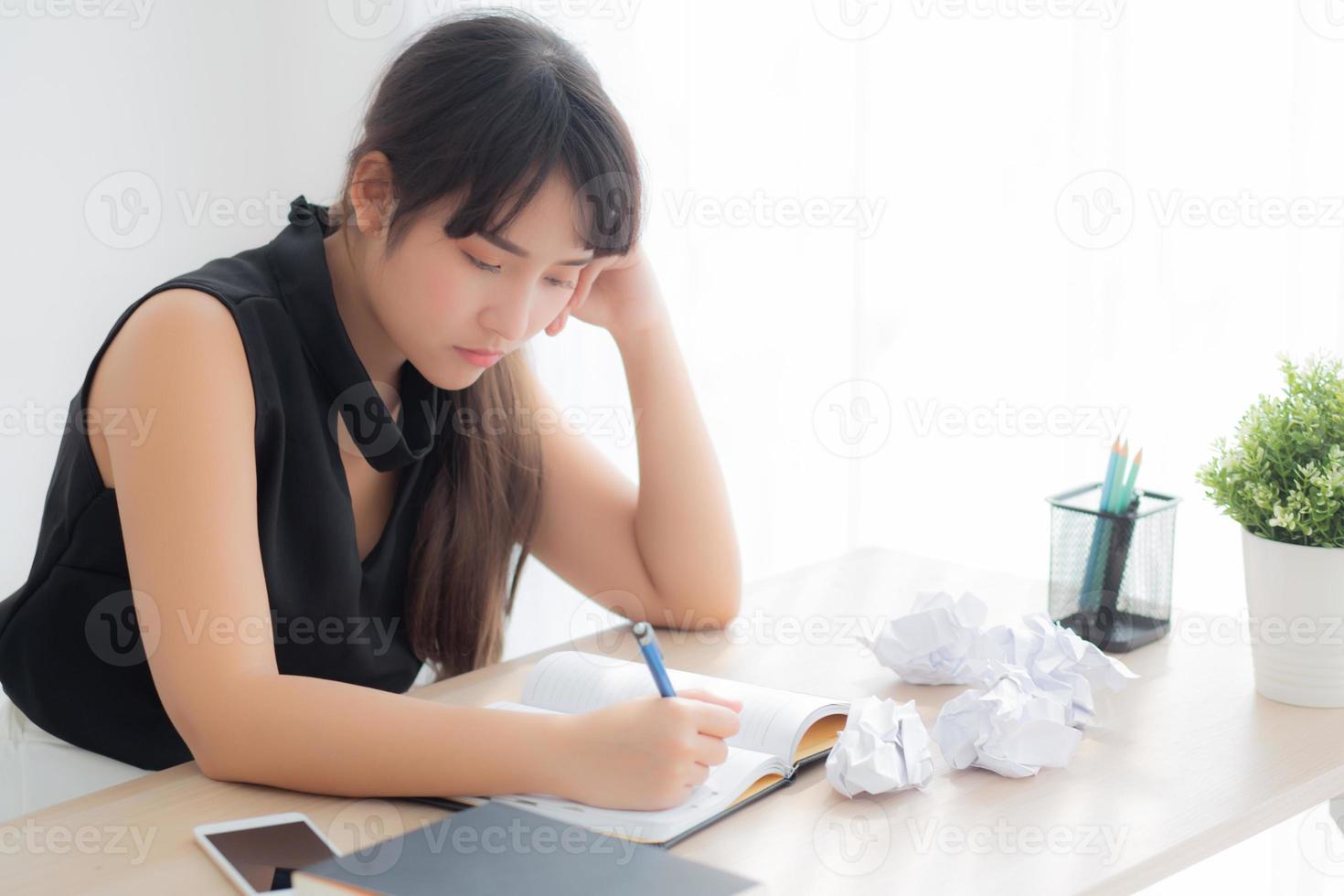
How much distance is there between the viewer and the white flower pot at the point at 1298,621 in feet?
3.22

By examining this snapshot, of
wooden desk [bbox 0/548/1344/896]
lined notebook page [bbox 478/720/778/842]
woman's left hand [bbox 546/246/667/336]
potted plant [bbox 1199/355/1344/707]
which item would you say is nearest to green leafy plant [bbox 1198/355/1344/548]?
potted plant [bbox 1199/355/1344/707]

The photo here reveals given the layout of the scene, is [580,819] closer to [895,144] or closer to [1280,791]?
[1280,791]

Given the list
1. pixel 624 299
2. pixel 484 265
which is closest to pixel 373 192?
pixel 484 265

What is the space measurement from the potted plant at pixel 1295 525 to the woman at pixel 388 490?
18.4 inches

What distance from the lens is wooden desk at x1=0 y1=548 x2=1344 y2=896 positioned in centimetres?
75

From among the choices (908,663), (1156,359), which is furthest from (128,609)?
(1156,359)

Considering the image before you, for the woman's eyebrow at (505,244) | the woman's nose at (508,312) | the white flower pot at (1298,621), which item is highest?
the woman's eyebrow at (505,244)

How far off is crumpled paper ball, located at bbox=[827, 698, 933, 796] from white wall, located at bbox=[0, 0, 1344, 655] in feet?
3.23

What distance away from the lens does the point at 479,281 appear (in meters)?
1.02

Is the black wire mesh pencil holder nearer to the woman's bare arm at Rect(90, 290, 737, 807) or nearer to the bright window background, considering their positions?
the woman's bare arm at Rect(90, 290, 737, 807)

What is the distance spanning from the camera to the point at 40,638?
3.71 ft

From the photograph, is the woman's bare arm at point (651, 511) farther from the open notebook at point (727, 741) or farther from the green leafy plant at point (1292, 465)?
the green leafy plant at point (1292, 465)

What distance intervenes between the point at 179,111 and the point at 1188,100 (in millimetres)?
1508

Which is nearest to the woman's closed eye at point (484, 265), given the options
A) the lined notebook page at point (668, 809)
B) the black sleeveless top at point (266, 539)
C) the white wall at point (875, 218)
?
the black sleeveless top at point (266, 539)
